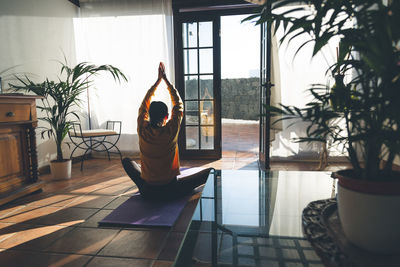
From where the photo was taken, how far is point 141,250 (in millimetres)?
1562

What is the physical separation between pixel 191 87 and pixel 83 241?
10.0 feet

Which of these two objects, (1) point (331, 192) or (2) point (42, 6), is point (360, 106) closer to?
(1) point (331, 192)

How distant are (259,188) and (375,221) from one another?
0.87 meters

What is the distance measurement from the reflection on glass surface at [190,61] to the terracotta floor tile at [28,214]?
2836 millimetres

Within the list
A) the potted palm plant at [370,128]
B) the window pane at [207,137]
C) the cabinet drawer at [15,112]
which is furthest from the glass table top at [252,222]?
the window pane at [207,137]

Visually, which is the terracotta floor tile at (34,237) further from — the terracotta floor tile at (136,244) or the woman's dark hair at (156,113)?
the woman's dark hair at (156,113)

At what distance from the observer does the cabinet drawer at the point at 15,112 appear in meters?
2.26

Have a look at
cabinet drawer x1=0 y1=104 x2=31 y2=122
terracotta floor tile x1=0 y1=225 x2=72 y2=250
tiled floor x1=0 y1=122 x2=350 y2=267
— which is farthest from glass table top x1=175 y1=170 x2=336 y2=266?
cabinet drawer x1=0 y1=104 x2=31 y2=122

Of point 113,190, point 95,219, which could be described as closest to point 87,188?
point 113,190

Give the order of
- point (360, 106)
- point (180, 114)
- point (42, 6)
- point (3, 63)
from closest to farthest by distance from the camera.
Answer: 1. point (360, 106)
2. point (180, 114)
3. point (3, 63)
4. point (42, 6)

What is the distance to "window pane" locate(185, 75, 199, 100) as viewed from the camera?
169 inches

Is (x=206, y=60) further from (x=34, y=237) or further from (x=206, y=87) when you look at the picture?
(x=34, y=237)

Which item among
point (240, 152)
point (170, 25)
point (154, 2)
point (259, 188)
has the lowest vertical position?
point (240, 152)

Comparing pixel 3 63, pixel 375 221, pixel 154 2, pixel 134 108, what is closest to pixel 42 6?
pixel 3 63
